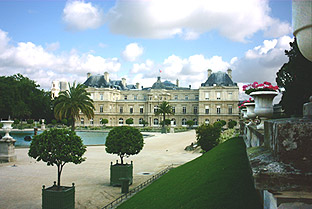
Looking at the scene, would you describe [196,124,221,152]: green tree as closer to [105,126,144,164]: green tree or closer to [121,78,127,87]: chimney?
[105,126,144,164]: green tree

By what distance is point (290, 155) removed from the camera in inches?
59.3

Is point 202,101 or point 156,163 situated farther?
point 202,101

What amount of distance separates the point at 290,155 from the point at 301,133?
0.13m

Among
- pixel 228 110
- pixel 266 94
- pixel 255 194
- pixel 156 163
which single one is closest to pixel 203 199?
pixel 255 194

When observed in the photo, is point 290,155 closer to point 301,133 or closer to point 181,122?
point 301,133

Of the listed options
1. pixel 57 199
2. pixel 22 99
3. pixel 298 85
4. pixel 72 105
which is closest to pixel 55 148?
pixel 57 199

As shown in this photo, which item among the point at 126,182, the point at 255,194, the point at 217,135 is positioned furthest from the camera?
the point at 217,135

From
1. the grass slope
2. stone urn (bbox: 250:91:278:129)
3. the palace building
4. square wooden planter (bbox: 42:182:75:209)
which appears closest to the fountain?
square wooden planter (bbox: 42:182:75:209)

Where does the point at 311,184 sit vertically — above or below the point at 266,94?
below

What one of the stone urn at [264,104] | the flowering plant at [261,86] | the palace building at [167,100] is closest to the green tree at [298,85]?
the flowering plant at [261,86]

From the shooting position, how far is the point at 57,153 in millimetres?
7922

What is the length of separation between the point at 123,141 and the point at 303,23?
384 inches

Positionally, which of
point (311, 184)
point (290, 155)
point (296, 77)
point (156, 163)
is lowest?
point (156, 163)

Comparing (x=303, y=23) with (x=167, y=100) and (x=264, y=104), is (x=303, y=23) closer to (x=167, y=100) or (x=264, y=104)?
(x=264, y=104)
